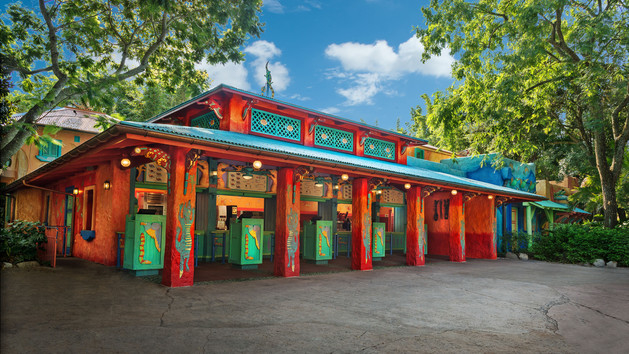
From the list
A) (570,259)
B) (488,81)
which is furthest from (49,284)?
(570,259)

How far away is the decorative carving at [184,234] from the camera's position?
23.6 ft

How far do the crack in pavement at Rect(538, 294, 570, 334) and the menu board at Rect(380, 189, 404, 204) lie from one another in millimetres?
8976

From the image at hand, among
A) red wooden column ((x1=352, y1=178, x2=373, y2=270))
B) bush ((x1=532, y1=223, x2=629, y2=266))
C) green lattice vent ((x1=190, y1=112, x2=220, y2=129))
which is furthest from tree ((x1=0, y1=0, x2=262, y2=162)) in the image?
bush ((x1=532, y1=223, x2=629, y2=266))

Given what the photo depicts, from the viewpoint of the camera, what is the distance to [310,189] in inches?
552

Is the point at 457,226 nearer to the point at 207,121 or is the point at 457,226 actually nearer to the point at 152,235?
the point at 207,121

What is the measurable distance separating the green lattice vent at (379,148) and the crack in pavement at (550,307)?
23.8ft

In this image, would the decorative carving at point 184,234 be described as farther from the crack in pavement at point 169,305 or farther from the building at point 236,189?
the crack in pavement at point 169,305

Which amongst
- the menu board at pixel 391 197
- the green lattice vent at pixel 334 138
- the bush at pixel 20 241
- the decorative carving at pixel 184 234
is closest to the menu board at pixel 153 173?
the bush at pixel 20 241

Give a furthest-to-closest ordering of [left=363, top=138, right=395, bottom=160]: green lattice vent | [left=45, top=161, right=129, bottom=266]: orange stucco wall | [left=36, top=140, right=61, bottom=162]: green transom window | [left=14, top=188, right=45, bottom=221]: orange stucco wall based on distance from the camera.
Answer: [left=36, top=140, right=61, bottom=162]: green transom window < [left=14, top=188, right=45, bottom=221]: orange stucco wall < [left=363, top=138, right=395, bottom=160]: green lattice vent < [left=45, top=161, right=129, bottom=266]: orange stucco wall

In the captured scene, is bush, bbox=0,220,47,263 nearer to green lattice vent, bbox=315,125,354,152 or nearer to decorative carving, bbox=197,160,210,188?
decorative carving, bbox=197,160,210,188

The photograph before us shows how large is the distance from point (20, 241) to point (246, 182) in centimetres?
616

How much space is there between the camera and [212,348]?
12.8 ft

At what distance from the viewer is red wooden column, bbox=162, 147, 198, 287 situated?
7.15 m

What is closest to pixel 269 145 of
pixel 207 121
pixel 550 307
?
pixel 207 121
